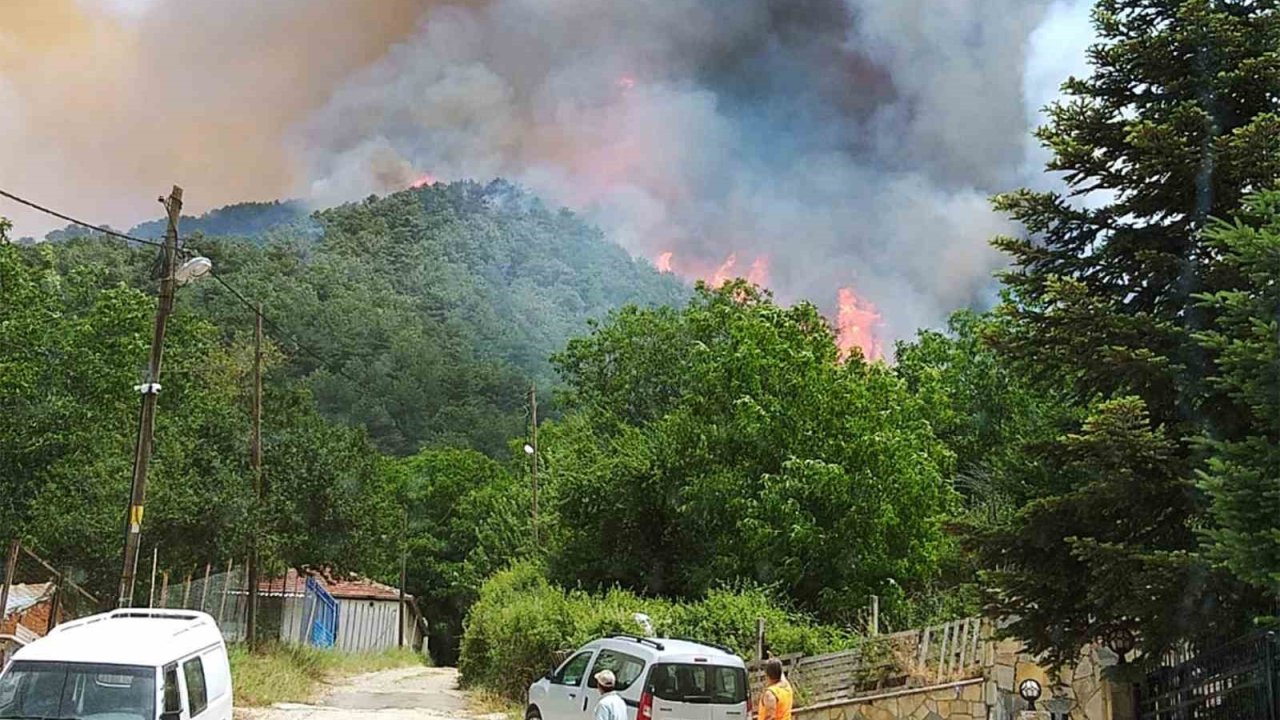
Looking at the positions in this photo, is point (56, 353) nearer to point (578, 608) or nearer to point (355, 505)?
point (355, 505)

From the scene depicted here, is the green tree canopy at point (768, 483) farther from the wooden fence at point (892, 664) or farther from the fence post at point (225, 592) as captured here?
the fence post at point (225, 592)

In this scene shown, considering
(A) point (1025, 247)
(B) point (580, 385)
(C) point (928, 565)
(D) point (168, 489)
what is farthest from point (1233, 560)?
(B) point (580, 385)

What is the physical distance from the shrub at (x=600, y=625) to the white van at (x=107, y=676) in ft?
28.6

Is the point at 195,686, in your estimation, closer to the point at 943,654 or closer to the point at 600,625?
the point at 943,654

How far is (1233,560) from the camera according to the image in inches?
289

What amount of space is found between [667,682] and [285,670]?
16.0m

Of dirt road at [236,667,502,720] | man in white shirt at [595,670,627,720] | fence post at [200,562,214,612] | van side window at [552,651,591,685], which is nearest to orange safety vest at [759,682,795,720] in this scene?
man in white shirt at [595,670,627,720]

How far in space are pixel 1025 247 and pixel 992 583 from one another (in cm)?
350

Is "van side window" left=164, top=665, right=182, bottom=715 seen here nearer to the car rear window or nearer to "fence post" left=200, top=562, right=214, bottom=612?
the car rear window

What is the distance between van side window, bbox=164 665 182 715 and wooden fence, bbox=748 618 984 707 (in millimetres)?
7812

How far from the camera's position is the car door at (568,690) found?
13.4m

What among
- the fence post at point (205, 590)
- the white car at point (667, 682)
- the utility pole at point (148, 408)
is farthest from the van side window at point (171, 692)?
the fence post at point (205, 590)

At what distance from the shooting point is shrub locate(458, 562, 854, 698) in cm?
1838

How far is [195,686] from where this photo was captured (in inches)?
439
